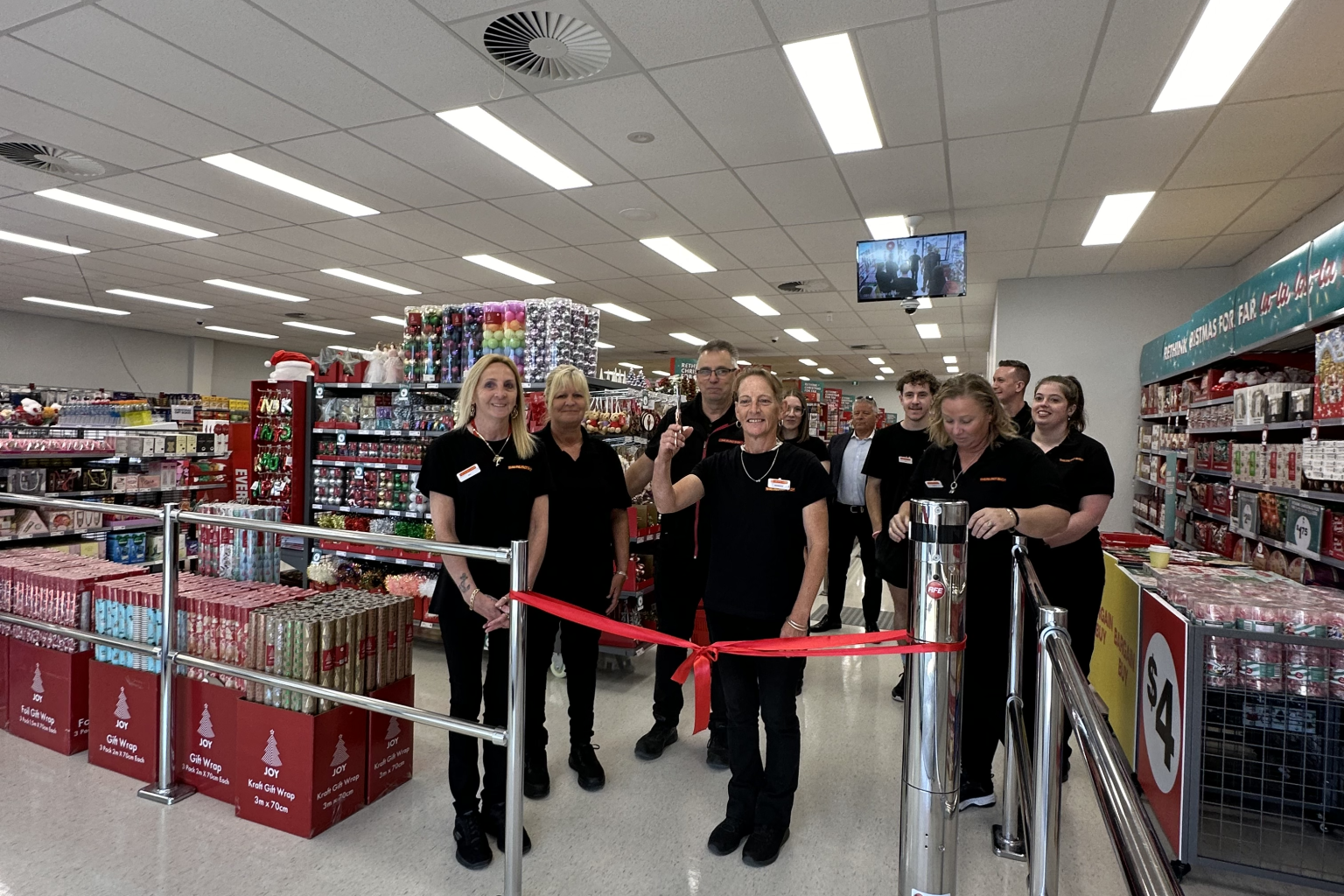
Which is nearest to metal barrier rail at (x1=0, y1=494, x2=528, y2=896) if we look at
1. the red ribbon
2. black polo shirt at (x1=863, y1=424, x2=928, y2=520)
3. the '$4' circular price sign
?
the red ribbon

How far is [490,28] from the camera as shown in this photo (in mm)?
3748

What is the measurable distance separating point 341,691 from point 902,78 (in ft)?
13.5

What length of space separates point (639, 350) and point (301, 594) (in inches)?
553

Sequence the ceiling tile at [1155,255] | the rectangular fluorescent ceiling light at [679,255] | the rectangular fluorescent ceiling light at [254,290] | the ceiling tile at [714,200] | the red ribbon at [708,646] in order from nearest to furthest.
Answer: the red ribbon at [708,646]
the ceiling tile at [714,200]
the ceiling tile at [1155,255]
the rectangular fluorescent ceiling light at [679,255]
the rectangular fluorescent ceiling light at [254,290]

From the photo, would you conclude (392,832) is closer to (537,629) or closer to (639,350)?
(537,629)

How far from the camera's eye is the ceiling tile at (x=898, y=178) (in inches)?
204

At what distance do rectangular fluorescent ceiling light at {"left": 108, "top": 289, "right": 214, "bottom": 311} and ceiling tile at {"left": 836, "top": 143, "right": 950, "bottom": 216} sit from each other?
1108 cm

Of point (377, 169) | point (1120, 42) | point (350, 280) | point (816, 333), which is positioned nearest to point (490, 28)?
point (377, 169)

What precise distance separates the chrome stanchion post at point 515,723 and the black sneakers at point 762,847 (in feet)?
2.60

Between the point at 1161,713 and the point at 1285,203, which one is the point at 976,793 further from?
the point at 1285,203

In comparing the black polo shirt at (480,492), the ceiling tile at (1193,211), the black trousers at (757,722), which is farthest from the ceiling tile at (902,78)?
the black trousers at (757,722)

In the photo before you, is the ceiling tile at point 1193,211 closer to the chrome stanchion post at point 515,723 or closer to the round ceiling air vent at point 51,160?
the chrome stanchion post at point 515,723

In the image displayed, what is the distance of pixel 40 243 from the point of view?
8422mm

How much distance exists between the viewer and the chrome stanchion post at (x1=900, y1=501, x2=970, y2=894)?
1.41 m
